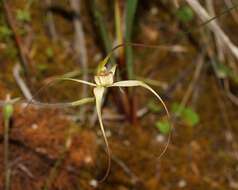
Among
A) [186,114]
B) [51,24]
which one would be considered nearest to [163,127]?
[186,114]

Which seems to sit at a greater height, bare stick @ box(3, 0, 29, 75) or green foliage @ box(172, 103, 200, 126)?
bare stick @ box(3, 0, 29, 75)

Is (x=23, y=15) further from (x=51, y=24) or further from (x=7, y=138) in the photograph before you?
(x=7, y=138)

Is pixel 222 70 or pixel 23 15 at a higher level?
pixel 23 15

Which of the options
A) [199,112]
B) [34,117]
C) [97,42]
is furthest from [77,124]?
[199,112]

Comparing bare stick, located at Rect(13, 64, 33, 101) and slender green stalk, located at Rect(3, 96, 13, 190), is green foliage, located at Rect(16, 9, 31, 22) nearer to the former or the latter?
bare stick, located at Rect(13, 64, 33, 101)

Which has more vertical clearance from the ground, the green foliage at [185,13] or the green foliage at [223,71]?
the green foliage at [185,13]

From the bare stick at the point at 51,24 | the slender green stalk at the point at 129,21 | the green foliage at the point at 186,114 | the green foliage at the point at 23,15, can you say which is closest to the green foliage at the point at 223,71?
the green foliage at the point at 186,114

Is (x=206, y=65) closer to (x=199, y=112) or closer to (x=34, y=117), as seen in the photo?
(x=199, y=112)

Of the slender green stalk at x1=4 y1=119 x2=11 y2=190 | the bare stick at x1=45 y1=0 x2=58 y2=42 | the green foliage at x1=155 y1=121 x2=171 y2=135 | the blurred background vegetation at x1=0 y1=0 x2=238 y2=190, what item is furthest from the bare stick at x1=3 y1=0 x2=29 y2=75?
the green foliage at x1=155 y1=121 x2=171 y2=135

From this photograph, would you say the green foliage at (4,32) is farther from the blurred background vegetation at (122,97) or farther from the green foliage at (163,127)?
the green foliage at (163,127)

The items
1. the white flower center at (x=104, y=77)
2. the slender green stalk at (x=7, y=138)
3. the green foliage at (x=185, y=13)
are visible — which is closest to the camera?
the white flower center at (x=104, y=77)
